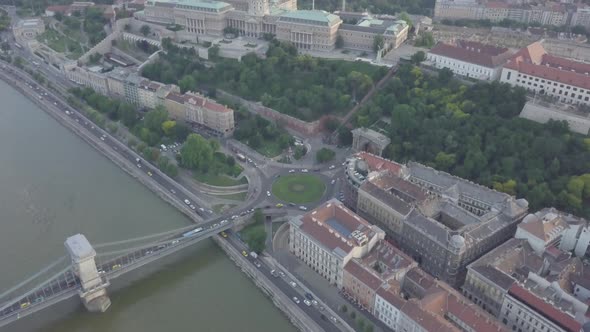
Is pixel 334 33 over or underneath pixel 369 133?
over

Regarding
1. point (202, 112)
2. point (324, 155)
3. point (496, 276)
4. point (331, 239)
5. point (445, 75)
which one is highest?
point (445, 75)

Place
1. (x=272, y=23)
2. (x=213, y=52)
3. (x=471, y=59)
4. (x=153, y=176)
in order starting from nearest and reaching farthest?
1. (x=153, y=176)
2. (x=471, y=59)
3. (x=213, y=52)
4. (x=272, y=23)

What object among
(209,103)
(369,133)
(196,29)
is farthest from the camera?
(196,29)

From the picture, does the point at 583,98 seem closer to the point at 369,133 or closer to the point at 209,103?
the point at 369,133

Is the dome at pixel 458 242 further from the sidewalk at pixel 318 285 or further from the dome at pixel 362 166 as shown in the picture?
the dome at pixel 362 166

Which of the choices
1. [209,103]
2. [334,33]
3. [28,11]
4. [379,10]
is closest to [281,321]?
[209,103]

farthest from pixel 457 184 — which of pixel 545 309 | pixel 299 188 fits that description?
pixel 299 188

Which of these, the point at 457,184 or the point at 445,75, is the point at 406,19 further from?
the point at 457,184
